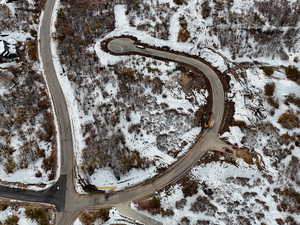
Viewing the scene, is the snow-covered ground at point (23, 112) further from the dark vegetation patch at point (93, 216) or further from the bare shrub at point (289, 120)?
the bare shrub at point (289, 120)

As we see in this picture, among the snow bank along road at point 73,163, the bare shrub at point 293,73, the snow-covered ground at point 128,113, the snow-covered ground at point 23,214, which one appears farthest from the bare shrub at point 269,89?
the snow-covered ground at point 23,214

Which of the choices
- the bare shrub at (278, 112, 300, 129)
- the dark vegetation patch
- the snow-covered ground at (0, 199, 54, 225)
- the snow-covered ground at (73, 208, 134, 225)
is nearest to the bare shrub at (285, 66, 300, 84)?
the bare shrub at (278, 112, 300, 129)

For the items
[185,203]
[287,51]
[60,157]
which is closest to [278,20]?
[287,51]

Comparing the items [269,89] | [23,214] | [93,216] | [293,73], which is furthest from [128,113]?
[293,73]

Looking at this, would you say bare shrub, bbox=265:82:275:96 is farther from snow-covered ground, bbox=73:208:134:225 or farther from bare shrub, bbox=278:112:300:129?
snow-covered ground, bbox=73:208:134:225

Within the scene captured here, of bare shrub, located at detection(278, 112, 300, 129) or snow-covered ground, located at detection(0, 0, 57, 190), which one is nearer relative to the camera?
snow-covered ground, located at detection(0, 0, 57, 190)

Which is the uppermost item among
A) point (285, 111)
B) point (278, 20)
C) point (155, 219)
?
point (278, 20)

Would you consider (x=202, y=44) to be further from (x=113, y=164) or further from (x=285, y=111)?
(x=113, y=164)

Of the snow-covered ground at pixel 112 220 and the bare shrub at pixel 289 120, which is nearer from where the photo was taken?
the snow-covered ground at pixel 112 220
